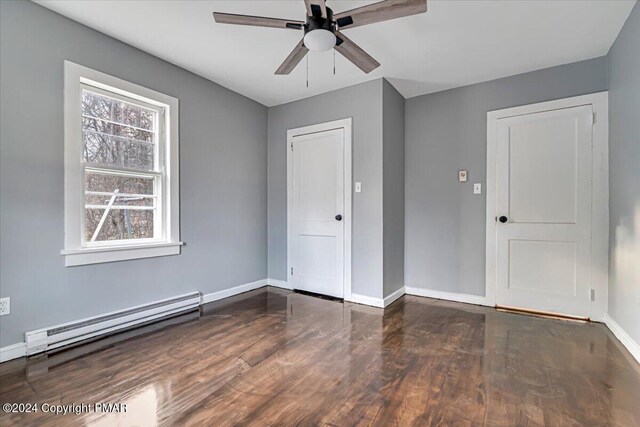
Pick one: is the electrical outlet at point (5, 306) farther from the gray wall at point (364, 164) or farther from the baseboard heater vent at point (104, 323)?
the gray wall at point (364, 164)

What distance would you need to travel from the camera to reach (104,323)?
2518 mm

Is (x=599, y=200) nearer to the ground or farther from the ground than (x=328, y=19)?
nearer to the ground

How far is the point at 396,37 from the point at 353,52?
0.65 meters

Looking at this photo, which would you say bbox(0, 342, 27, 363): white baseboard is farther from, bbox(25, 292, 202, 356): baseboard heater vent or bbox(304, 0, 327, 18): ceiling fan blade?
bbox(304, 0, 327, 18): ceiling fan blade

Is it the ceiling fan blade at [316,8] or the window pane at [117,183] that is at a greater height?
the ceiling fan blade at [316,8]

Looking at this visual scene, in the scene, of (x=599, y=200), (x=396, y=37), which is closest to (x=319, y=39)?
(x=396, y=37)

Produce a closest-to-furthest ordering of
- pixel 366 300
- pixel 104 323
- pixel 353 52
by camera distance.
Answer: pixel 353 52
pixel 104 323
pixel 366 300

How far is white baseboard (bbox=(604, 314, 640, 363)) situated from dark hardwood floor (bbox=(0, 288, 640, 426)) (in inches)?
2.3

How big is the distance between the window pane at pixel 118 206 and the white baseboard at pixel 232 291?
95cm

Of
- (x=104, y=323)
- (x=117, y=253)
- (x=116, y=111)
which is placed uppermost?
(x=116, y=111)

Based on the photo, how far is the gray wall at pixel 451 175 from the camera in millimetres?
3305

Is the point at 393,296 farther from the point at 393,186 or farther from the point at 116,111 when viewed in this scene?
the point at 116,111

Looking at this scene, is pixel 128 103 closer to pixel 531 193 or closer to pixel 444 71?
pixel 444 71

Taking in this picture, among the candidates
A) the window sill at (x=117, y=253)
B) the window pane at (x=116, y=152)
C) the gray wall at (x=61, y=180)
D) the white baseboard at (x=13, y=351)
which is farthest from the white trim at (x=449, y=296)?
the white baseboard at (x=13, y=351)
